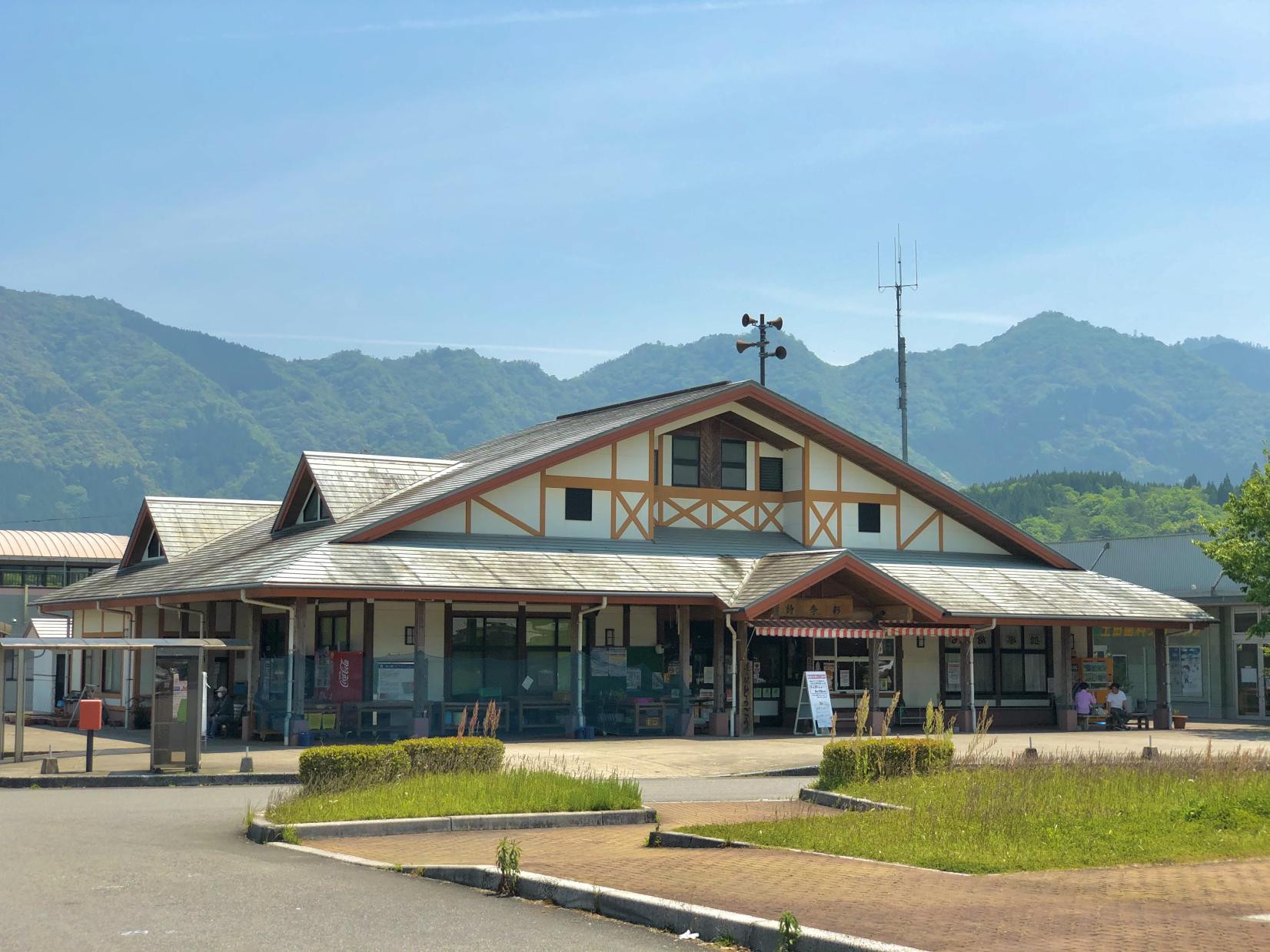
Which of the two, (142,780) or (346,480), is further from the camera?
(346,480)

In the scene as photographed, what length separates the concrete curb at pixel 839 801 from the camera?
53.2ft

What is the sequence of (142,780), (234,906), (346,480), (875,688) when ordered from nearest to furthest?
(234,906), (142,780), (875,688), (346,480)

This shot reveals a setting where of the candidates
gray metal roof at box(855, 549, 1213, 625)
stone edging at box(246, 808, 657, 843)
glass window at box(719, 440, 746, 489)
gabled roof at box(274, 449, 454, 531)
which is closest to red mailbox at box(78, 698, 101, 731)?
stone edging at box(246, 808, 657, 843)

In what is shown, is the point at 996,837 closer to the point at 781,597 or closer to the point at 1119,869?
the point at 1119,869

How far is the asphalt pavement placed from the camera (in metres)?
9.65

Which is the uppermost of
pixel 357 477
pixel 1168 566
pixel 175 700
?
pixel 357 477

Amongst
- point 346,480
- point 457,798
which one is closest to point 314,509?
point 346,480

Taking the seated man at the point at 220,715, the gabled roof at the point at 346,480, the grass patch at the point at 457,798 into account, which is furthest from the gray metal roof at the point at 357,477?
the grass patch at the point at 457,798

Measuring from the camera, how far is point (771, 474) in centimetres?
3744

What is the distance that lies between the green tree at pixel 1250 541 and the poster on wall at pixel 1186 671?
689 cm

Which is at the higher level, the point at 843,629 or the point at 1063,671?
the point at 843,629

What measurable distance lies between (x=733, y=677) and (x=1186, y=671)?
1787 centimetres

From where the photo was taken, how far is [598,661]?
107 ft

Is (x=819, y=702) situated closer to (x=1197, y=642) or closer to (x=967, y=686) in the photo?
(x=967, y=686)
